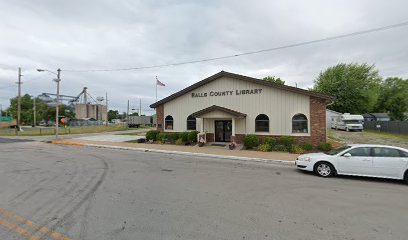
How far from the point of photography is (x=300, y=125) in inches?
627

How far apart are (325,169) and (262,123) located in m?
8.54

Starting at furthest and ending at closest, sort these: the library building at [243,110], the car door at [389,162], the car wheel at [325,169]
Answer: the library building at [243,110] < the car wheel at [325,169] < the car door at [389,162]

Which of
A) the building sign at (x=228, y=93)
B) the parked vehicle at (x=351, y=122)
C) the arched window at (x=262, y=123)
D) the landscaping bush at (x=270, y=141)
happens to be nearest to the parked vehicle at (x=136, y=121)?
the building sign at (x=228, y=93)

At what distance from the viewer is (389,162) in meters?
7.85

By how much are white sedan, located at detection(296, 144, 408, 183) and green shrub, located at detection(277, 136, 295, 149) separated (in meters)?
6.00

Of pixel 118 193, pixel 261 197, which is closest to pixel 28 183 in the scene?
pixel 118 193

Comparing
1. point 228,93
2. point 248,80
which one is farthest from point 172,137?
point 248,80

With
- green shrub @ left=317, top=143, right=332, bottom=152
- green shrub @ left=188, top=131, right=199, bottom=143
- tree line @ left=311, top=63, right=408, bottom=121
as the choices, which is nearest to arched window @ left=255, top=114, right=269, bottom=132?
green shrub @ left=317, top=143, right=332, bottom=152

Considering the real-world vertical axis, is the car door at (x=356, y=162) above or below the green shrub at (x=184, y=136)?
below

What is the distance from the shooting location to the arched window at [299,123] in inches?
623

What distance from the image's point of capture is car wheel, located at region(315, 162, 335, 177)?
8570mm

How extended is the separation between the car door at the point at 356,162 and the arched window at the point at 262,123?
846 cm

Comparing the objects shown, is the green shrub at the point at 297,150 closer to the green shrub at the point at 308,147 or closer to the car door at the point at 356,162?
the green shrub at the point at 308,147

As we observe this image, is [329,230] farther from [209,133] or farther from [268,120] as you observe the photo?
[209,133]
